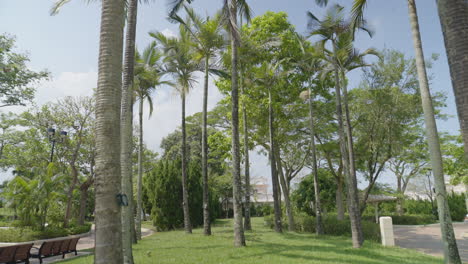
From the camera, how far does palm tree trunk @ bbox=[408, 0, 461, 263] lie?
24.6ft

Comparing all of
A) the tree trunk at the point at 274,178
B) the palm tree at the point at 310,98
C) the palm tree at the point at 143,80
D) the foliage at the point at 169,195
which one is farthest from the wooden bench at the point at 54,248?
the palm tree at the point at 310,98

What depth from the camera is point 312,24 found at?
12.8m

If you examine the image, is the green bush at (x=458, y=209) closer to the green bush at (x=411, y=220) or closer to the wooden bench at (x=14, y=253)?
the green bush at (x=411, y=220)

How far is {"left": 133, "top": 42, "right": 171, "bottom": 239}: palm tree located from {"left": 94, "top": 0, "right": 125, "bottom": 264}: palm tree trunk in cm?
1067

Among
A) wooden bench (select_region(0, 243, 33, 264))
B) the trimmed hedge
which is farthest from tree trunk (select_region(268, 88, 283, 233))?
the trimmed hedge

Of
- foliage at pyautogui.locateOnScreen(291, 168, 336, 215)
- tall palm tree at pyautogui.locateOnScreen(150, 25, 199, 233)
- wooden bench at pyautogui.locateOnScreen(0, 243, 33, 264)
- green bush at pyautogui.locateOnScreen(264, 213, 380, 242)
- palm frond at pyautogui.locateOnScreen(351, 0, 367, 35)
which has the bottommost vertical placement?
green bush at pyautogui.locateOnScreen(264, 213, 380, 242)

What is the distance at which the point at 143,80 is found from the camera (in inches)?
663

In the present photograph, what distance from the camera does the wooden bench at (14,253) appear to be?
866 cm

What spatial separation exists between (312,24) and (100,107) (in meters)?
10.7

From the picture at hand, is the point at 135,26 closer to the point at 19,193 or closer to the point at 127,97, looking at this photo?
the point at 127,97

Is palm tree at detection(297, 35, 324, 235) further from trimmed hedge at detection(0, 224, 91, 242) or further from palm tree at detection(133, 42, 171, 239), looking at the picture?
trimmed hedge at detection(0, 224, 91, 242)

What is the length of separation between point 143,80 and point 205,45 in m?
4.14

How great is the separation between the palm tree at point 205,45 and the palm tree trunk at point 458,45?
1191 cm

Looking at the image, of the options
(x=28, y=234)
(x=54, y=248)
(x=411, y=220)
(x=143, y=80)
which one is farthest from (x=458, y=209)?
(x=28, y=234)
